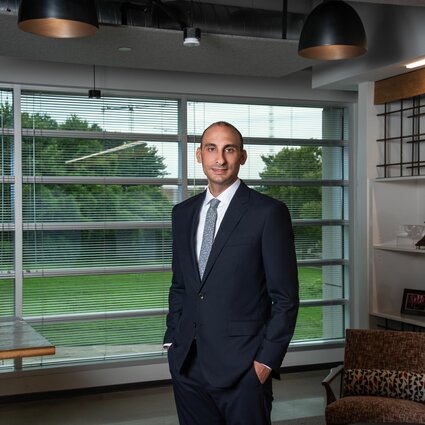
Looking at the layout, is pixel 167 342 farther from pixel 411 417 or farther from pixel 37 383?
pixel 37 383

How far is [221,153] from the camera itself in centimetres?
275

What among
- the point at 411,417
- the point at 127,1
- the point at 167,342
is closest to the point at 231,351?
the point at 167,342

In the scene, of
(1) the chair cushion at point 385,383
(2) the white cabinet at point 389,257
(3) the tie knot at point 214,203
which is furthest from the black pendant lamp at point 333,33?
(2) the white cabinet at point 389,257

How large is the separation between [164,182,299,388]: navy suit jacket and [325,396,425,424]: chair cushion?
1491mm

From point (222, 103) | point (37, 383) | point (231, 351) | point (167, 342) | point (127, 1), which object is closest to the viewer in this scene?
point (231, 351)

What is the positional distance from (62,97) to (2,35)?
58.9 inches

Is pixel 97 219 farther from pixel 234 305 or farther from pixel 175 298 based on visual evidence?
pixel 234 305

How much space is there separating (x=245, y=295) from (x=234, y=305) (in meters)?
0.06

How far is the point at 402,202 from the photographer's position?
6180 mm

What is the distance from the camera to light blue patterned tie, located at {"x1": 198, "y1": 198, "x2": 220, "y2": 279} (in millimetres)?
2812

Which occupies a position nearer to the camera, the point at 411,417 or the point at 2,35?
the point at 411,417

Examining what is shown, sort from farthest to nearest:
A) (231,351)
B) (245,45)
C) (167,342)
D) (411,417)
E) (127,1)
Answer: (245,45) → (127,1) → (411,417) → (167,342) → (231,351)

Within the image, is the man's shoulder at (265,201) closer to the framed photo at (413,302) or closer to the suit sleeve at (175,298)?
the suit sleeve at (175,298)

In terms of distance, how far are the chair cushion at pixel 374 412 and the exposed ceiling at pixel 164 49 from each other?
7.95 ft
